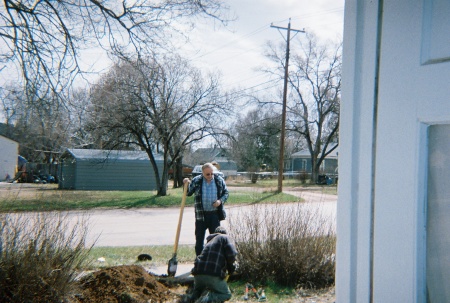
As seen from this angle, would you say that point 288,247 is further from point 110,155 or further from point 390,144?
point 110,155

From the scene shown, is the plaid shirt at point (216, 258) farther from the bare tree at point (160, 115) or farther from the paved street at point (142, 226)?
the bare tree at point (160, 115)

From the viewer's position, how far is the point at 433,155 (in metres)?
1.39

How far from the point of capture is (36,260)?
4375 mm

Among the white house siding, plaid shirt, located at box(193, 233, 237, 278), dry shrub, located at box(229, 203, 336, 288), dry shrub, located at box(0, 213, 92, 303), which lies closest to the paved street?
dry shrub, located at box(229, 203, 336, 288)

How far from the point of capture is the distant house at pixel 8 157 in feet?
144

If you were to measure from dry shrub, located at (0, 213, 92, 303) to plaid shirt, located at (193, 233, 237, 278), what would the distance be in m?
1.41

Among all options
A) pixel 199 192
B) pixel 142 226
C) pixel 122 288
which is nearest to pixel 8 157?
pixel 142 226

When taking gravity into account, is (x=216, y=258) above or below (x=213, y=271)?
above

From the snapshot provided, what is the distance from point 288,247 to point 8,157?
45.0 m

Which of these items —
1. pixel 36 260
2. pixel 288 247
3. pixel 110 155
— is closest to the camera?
pixel 36 260

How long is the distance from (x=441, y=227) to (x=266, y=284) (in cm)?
497

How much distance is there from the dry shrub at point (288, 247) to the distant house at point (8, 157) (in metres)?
43.3

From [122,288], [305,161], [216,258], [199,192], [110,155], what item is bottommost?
[122,288]

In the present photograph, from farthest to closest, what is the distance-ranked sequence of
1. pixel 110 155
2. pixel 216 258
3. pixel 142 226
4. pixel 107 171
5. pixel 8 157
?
pixel 8 157
pixel 107 171
pixel 110 155
pixel 142 226
pixel 216 258
